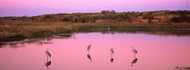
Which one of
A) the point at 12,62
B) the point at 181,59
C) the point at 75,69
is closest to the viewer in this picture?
the point at 75,69

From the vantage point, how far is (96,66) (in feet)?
57.5

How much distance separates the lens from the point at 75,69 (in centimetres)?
1659

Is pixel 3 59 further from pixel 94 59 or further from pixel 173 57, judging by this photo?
pixel 173 57

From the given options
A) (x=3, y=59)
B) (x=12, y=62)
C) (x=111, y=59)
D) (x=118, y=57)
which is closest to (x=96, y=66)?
(x=111, y=59)

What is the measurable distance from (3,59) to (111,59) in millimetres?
7954

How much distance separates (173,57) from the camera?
70.5 feet

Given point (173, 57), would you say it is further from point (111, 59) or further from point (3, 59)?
point (3, 59)

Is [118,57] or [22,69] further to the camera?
[118,57]

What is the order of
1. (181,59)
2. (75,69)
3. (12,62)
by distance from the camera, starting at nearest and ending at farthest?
(75,69) → (12,62) → (181,59)

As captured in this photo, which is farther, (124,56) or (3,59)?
(124,56)

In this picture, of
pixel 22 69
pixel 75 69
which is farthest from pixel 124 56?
pixel 22 69

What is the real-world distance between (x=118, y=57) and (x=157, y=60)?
9.82 feet

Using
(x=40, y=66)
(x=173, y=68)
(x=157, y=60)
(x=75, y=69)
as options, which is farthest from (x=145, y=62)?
(x=40, y=66)

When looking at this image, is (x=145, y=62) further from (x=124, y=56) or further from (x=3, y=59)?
(x=3, y=59)
